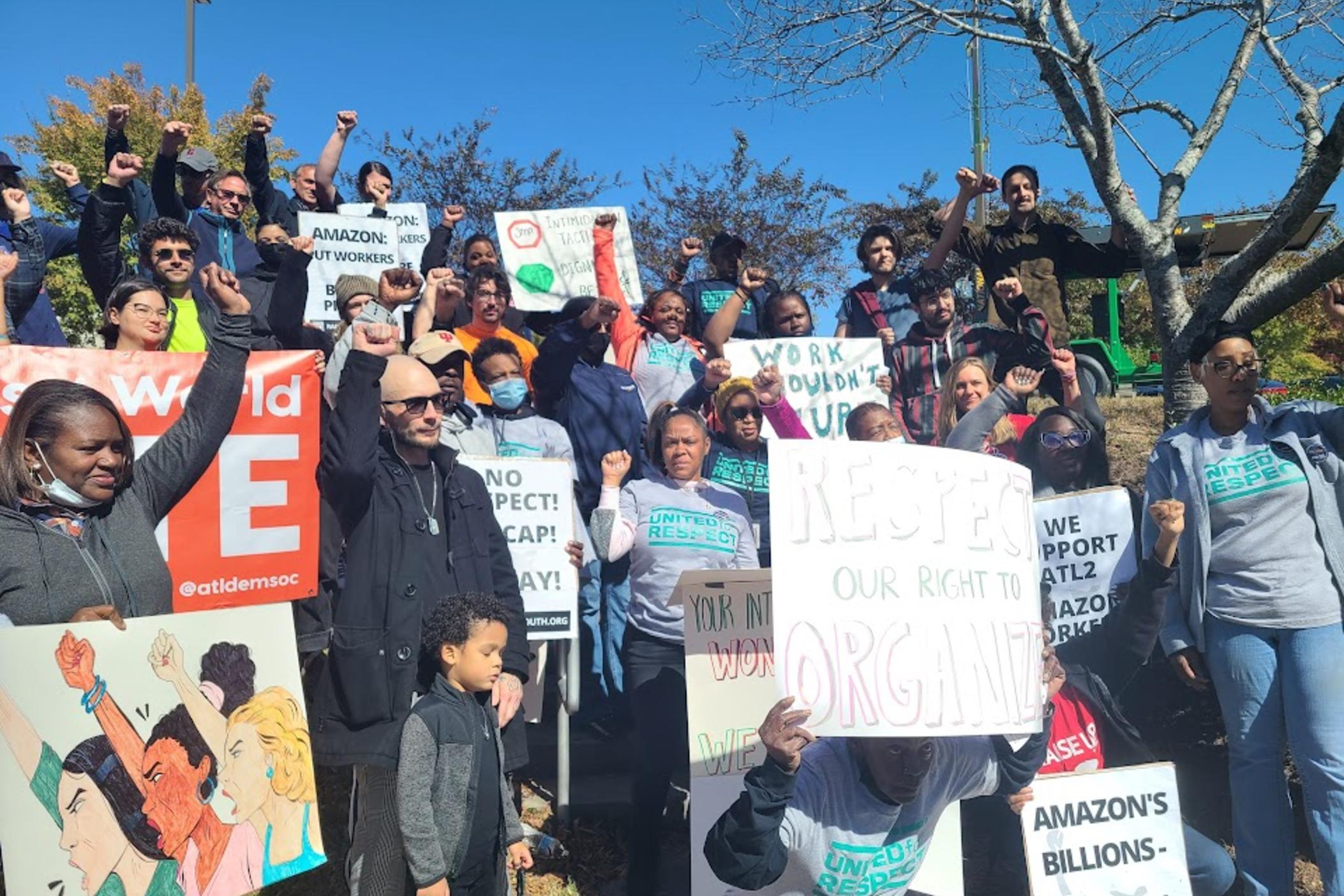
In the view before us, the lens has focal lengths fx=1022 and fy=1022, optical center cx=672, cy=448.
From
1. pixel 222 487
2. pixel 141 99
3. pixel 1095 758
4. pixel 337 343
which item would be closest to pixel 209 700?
pixel 222 487

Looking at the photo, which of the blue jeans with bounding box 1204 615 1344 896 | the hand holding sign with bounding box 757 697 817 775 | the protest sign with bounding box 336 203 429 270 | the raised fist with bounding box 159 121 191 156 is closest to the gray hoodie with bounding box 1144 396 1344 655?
the blue jeans with bounding box 1204 615 1344 896

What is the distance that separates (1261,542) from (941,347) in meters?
2.58

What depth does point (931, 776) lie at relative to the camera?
10.7 feet

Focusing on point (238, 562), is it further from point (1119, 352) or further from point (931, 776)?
point (1119, 352)

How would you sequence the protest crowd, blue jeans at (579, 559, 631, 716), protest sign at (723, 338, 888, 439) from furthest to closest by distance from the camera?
1. protest sign at (723, 338, 888, 439)
2. blue jeans at (579, 559, 631, 716)
3. the protest crowd

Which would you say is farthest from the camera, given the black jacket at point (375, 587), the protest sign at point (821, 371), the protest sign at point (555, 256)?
the protest sign at point (555, 256)

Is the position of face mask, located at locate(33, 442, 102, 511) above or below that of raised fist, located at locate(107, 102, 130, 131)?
below

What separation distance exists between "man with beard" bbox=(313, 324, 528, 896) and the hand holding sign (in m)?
1.07

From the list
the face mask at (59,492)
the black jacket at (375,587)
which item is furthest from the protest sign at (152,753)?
the face mask at (59,492)

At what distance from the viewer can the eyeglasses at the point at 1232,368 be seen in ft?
13.5

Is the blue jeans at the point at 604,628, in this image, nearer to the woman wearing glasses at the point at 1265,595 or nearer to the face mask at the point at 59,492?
the woman wearing glasses at the point at 1265,595

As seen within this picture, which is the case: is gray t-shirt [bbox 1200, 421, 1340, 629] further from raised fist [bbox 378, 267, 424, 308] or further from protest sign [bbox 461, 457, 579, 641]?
raised fist [bbox 378, 267, 424, 308]

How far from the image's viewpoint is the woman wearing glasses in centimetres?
382

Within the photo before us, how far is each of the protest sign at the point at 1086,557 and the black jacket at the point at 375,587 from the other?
2.38m
